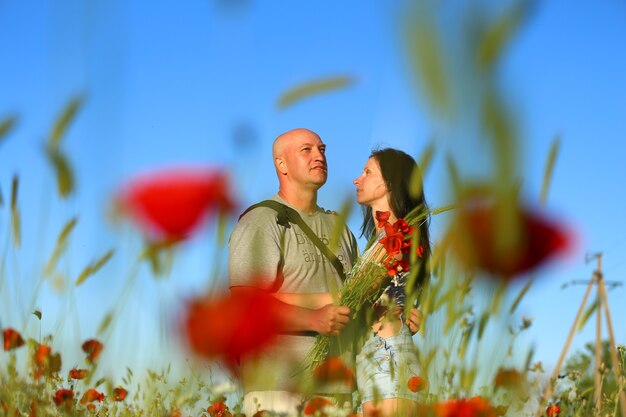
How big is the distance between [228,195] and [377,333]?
1891 millimetres

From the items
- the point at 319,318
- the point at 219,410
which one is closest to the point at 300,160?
the point at 319,318

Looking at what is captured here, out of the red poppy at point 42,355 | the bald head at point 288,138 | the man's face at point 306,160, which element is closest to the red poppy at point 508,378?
the red poppy at point 42,355

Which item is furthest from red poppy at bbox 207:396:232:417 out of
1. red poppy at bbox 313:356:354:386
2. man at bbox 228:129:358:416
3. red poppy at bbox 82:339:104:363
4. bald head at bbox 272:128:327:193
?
red poppy at bbox 82:339:104:363

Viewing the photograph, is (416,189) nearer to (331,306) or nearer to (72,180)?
(72,180)

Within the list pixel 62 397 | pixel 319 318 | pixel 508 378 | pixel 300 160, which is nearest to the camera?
pixel 508 378

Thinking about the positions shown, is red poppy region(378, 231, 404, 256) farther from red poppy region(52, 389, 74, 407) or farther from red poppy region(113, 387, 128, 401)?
red poppy region(52, 389, 74, 407)

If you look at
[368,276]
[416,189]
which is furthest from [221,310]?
[368,276]

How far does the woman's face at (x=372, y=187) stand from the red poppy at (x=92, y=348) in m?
1.74

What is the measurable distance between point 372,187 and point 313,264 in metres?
0.46

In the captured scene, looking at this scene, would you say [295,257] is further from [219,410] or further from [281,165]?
[219,410]

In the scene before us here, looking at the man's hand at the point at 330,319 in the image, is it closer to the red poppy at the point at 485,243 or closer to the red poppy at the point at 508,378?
the red poppy at the point at 508,378

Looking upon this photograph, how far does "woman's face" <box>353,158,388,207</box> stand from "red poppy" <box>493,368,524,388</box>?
1.82 m

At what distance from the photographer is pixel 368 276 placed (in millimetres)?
2811

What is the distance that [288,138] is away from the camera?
10.8ft
